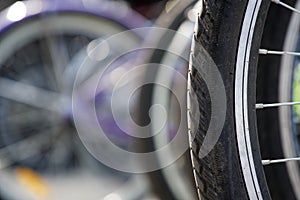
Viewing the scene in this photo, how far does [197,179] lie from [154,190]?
785mm

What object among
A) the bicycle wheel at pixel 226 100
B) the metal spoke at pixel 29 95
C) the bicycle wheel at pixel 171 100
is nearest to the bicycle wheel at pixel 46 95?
the metal spoke at pixel 29 95

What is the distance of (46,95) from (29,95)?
68mm

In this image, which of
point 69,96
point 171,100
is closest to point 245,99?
point 171,100

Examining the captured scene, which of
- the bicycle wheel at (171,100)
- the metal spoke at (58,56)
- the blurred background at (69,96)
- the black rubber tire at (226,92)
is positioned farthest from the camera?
the metal spoke at (58,56)

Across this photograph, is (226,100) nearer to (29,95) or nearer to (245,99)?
(245,99)

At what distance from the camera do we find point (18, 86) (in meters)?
2.86

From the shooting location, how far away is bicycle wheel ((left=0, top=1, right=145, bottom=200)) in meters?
2.71

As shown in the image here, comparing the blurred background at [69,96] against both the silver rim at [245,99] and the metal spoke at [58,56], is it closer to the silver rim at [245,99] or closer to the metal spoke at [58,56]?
the metal spoke at [58,56]

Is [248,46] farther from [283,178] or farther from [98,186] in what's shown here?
[98,186]

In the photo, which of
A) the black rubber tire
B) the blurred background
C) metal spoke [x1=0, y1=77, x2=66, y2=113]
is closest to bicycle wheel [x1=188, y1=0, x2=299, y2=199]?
the black rubber tire

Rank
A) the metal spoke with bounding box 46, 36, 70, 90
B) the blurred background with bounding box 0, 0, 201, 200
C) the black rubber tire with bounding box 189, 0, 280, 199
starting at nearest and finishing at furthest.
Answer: the black rubber tire with bounding box 189, 0, 280, 199, the blurred background with bounding box 0, 0, 201, 200, the metal spoke with bounding box 46, 36, 70, 90

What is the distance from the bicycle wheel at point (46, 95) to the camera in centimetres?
271

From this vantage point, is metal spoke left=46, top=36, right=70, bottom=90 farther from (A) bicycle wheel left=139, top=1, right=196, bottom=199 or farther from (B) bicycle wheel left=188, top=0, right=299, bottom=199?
(B) bicycle wheel left=188, top=0, right=299, bottom=199

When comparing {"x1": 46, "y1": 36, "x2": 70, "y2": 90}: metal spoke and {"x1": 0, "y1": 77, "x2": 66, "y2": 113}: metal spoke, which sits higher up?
{"x1": 46, "y1": 36, "x2": 70, "y2": 90}: metal spoke
